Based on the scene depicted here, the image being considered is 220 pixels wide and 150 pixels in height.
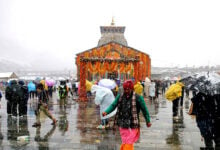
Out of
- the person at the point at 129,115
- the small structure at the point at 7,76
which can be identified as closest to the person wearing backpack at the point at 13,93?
the person at the point at 129,115

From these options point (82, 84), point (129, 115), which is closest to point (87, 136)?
point (129, 115)

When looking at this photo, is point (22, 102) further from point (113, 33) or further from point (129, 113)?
point (113, 33)

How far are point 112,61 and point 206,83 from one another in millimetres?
13429

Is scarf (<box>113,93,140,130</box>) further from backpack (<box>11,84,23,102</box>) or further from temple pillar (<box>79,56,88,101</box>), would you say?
temple pillar (<box>79,56,88,101</box>)

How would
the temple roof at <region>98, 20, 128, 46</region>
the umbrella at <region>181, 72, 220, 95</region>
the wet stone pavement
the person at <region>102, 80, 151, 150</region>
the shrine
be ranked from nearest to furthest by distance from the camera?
the person at <region>102, 80, 151, 150</region>, the umbrella at <region>181, 72, 220, 95</region>, the wet stone pavement, the shrine, the temple roof at <region>98, 20, 128, 46</region>

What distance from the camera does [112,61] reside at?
19.7m

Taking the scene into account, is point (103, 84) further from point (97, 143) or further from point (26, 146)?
point (26, 146)

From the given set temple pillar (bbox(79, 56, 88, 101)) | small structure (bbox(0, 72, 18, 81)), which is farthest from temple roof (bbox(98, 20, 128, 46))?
temple pillar (bbox(79, 56, 88, 101))

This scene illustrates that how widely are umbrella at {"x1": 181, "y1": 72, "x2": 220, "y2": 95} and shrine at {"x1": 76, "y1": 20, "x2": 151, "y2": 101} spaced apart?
12.0m

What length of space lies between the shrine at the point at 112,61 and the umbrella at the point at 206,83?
12.0 metres

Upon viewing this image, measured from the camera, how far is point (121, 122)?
5480 millimetres

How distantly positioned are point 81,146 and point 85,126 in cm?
262

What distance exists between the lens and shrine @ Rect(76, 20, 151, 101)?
62.2 feet

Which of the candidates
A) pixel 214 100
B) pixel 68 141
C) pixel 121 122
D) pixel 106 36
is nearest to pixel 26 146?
pixel 68 141
